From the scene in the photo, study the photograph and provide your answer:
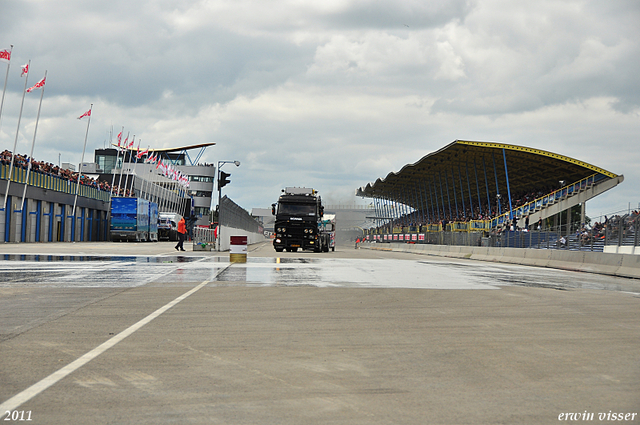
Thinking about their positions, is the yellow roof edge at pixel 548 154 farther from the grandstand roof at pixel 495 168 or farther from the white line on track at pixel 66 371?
the white line on track at pixel 66 371

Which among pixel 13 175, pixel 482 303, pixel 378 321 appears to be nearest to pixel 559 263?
pixel 482 303

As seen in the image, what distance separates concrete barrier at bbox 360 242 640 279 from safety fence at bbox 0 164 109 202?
3037 cm

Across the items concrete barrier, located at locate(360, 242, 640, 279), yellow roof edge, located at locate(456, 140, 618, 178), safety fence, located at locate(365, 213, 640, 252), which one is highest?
yellow roof edge, located at locate(456, 140, 618, 178)

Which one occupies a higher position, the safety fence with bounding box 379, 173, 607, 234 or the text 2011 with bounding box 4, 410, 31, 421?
the safety fence with bounding box 379, 173, 607, 234

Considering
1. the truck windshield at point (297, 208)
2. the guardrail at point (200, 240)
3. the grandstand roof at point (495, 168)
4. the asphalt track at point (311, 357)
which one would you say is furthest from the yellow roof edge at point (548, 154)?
the asphalt track at point (311, 357)

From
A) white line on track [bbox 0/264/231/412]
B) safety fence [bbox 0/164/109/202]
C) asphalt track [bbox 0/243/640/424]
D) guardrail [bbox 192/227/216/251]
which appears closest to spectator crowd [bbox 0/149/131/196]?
safety fence [bbox 0/164/109/202]

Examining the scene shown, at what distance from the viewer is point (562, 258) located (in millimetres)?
26391

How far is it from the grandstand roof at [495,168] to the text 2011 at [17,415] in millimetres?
59079

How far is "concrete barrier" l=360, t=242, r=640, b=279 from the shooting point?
21.0 meters

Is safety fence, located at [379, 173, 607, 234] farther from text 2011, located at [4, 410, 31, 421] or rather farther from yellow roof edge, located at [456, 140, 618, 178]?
text 2011, located at [4, 410, 31, 421]

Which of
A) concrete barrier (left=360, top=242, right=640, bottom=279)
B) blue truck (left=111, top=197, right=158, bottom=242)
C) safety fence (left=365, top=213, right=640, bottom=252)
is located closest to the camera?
concrete barrier (left=360, top=242, right=640, bottom=279)

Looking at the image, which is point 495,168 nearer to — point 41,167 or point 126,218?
point 126,218

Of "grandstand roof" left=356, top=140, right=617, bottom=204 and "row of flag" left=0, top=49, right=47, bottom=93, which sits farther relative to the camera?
"grandstand roof" left=356, top=140, right=617, bottom=204

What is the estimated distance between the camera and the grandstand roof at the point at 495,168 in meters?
61.8
